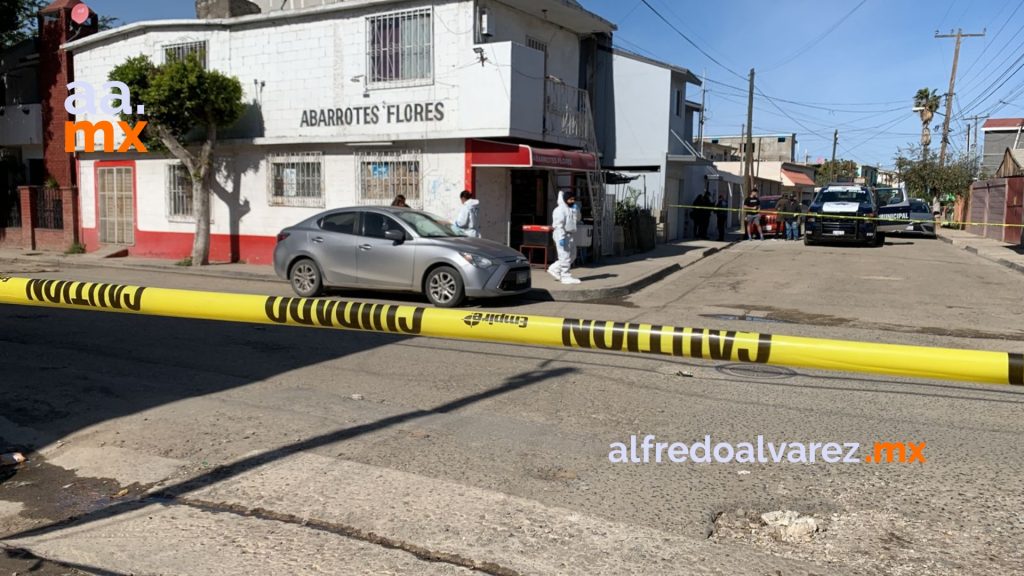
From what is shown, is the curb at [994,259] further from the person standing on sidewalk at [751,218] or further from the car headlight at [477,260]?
the car headlight at [477,260]

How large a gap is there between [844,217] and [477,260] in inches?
666

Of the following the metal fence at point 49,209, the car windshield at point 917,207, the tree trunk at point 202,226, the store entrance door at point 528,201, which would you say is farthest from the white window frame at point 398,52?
the car windshield at point 917,207

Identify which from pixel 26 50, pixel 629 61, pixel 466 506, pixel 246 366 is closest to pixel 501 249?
pixel 246 366

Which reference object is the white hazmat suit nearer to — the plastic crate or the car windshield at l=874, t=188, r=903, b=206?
the plastic crate

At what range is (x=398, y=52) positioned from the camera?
17297mm

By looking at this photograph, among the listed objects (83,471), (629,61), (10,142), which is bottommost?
(83,471)

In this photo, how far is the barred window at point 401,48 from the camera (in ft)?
55.8

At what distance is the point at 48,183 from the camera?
23.4 meters

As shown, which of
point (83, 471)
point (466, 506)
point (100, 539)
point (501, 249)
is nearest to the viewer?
point (100, 539)

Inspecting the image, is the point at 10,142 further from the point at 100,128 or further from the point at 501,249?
the point at 501,249

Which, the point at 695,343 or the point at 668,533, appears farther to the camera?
the point at 668,533

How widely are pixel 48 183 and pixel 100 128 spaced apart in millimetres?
3195
